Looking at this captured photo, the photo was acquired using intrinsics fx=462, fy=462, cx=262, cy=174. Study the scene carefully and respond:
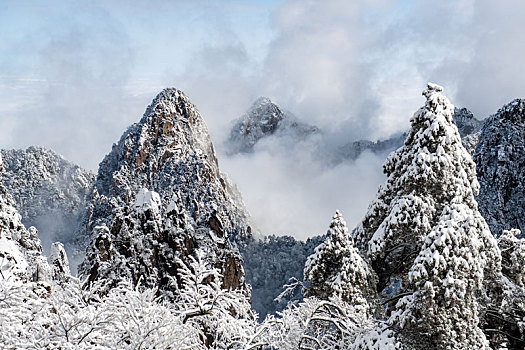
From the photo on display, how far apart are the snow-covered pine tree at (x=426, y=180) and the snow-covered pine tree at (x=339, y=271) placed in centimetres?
67

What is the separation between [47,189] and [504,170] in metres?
123

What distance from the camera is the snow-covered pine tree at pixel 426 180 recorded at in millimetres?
10805

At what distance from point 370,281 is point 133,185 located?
9862cm

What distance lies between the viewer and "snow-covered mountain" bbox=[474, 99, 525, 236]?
3566cm

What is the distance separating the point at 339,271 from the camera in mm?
13078

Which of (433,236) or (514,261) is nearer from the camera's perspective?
(433,236)

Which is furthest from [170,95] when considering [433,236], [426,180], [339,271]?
[433,236]

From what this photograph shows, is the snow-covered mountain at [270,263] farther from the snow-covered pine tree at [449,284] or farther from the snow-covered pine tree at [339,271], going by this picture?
the snow-covered pine tree at [449,284]

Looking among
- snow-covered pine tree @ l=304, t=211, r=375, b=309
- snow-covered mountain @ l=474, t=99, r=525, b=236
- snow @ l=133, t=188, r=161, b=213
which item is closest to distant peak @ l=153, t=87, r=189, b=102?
snow @ l=133, t=188, r=161, b=213

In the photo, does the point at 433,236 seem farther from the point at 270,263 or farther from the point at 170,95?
the point at 170,95

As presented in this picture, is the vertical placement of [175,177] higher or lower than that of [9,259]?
higher

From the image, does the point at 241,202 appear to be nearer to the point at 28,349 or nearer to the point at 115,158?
the point at 115,158

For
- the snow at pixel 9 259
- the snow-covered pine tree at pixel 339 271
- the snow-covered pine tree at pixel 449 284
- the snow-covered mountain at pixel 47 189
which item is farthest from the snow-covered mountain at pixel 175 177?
the snow-covered pine tree at pixel 449 284

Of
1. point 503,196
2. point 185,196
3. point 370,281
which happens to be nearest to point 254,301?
point 185,196
